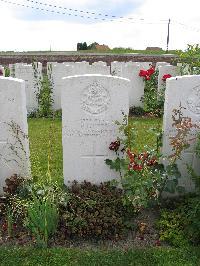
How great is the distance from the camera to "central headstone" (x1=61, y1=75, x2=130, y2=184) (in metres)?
4.26

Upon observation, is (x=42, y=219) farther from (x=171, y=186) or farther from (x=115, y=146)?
(x=171, y=186)

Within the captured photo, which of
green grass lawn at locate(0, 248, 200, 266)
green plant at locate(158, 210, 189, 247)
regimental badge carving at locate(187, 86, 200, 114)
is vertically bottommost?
green grass lawn at locate(0, 248, 200, 266)

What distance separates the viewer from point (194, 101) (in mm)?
4387

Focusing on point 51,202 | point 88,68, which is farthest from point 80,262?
point 88,68

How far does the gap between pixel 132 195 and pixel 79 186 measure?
27.8 inches

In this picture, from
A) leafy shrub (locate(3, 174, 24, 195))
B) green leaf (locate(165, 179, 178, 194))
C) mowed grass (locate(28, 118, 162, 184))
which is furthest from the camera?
mowed grass (locate(28, 118, 162, 184))

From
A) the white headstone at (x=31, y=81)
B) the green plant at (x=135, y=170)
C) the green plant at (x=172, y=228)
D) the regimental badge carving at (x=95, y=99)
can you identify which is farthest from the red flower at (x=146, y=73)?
the green plant at (x=172, y=228)

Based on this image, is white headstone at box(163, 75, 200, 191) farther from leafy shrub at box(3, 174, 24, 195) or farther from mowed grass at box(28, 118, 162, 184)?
leafy shrub at box(3, 174, 24, 195)

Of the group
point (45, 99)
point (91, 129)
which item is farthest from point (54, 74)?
point (91, 129)

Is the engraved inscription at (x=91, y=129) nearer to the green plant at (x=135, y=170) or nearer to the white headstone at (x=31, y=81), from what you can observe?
the green plant at (x=135, y=170)

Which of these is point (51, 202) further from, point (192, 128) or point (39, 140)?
point (39, 140)

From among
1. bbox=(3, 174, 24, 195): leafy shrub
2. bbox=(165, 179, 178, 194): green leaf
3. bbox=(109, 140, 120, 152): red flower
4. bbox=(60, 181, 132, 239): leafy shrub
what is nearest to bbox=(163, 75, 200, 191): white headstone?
bbox=(165, 179, 178, 194): green leaf

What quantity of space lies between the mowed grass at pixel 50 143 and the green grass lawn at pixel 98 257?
53.5 inches

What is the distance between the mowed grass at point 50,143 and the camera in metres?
5.55
